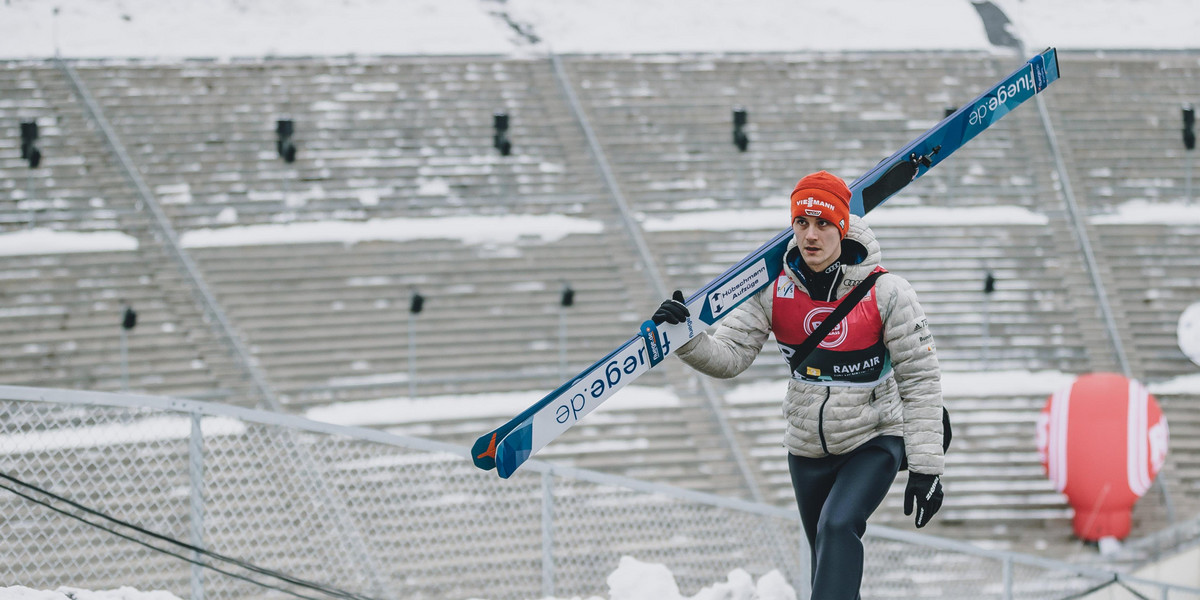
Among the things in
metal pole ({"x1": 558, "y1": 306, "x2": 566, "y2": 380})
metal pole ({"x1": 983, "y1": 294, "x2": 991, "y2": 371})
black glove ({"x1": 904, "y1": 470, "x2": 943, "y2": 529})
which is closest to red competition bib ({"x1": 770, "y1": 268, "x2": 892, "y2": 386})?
black glove ({"x1": 904, "y1": 470, "x2": 943, "y2": 529})

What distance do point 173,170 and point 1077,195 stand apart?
34.3 feet

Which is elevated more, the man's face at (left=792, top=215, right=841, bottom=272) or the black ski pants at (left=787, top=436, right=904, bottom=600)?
the man's face at (left=792, top=215, right=841, bottom=272)

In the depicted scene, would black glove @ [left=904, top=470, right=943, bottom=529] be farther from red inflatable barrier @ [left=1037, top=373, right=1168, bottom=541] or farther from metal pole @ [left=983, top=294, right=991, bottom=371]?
metal pole @ [left=983, top=294, right=991, bottom=371]

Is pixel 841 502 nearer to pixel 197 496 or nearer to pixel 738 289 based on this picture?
pixel 738 289

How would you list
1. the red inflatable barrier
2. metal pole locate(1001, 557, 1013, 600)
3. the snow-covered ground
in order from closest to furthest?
metal pole locate(1001, 557, 1013, 600), the red inflatable barrier, the snow-covered ground

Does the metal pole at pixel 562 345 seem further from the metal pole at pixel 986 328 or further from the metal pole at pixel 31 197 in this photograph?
the metal pole at pixel 31 197

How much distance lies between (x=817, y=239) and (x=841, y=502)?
2.46 ft

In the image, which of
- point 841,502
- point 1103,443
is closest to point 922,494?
point 841,502

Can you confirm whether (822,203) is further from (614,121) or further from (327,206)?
(614,121)

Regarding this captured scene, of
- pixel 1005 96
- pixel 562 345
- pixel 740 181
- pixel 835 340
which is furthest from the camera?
pixel 740 181

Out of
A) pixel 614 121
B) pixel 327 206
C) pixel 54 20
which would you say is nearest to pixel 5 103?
pixel 54 20

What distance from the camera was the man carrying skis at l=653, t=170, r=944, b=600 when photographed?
3.40 meters

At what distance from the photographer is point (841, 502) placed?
3455 millimetres

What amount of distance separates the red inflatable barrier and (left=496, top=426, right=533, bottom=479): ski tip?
8.42 meters
